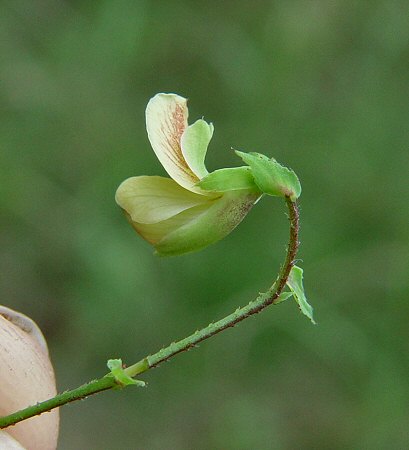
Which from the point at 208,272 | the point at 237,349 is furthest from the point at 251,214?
the point at 237,349

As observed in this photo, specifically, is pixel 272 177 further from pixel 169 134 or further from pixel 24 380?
pixel 24 380

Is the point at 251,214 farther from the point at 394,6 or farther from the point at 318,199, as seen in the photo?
the point at 394,6

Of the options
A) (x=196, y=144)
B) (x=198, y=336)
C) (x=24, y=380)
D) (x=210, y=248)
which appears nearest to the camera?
(x=198, y=336)

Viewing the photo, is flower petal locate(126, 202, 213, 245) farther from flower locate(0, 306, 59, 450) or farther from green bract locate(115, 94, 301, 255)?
flower locate(0, 306, 59, 450)

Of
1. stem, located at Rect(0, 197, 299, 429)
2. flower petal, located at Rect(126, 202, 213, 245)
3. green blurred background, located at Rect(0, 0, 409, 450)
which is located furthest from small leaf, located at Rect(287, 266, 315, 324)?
green blurred background, located at Rect(0, 0, 409, 450)

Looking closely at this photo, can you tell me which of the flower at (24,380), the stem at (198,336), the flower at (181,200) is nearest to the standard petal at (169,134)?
the flower at (181,200)

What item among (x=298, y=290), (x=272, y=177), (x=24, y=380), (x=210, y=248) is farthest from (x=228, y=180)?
(x=210, y=248)
